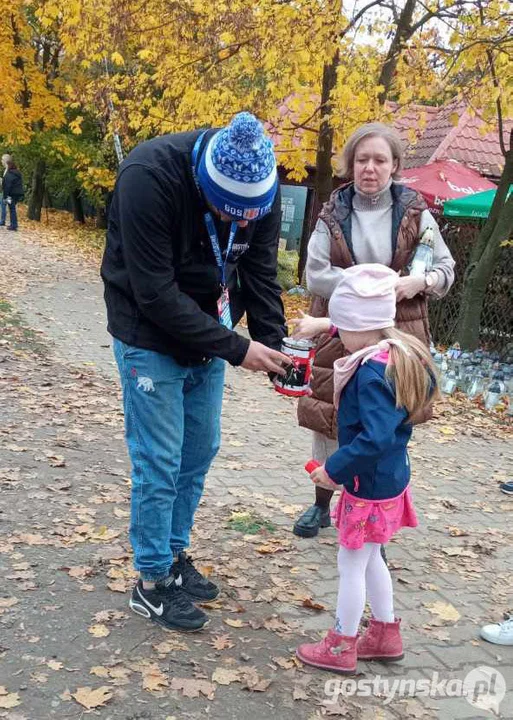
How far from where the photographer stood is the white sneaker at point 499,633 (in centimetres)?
346

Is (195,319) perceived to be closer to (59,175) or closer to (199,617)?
(199,617)

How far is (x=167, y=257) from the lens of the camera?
9.14ft

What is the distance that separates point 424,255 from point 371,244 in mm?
255

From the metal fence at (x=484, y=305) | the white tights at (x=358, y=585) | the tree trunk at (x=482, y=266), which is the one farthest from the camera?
the metal fence at (x=484, y=305)

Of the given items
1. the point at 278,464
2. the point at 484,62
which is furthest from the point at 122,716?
the point at 484,62

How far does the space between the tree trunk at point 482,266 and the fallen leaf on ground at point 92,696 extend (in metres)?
8.71

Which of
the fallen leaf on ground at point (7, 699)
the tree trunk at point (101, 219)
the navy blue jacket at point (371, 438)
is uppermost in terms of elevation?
the navy blue jacket at point (371, 438)

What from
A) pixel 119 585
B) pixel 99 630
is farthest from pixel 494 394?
pixel 99 630

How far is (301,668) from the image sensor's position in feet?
10.1

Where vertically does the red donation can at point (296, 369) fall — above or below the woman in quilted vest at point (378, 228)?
below

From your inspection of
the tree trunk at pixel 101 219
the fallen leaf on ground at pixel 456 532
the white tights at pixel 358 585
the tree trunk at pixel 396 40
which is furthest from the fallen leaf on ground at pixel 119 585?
the tree trunk at pixel 101 219

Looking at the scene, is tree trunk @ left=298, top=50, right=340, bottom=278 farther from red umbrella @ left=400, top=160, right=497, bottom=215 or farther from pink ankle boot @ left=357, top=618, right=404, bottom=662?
pink ankle boot @ left=357, top=618, right=404, bottom=662

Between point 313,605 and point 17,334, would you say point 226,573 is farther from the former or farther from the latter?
point 17,334

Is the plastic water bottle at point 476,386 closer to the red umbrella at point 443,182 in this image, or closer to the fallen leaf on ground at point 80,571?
the red umbrella at point 443,182
